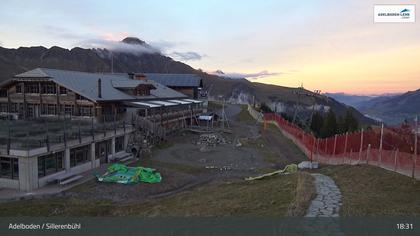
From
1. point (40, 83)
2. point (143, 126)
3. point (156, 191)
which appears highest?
point (40, 83)

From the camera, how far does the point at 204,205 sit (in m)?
16.8

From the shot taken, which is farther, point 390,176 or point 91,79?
point 91,79

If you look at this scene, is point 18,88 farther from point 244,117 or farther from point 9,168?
point 244,117

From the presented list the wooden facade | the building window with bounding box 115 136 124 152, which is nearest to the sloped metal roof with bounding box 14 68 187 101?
the wooden facade

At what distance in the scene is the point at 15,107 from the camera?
45.0 m

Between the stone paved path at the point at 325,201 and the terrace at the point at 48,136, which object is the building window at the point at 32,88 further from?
the stone paved path at the point at 325,201

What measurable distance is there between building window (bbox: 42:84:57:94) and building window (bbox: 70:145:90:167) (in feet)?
45.2

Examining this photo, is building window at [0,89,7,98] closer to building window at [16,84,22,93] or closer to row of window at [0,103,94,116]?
row of window at [0,103,94,116]

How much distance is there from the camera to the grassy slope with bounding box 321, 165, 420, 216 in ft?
39.5

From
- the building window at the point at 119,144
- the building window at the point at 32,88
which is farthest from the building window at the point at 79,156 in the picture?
the building window at the point at 32,88

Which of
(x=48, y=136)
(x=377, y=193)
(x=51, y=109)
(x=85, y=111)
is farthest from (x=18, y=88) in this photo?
(x=377, y=193)

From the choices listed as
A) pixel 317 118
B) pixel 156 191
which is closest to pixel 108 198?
pixel 156 191

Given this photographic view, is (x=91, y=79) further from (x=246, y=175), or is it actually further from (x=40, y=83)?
(x=246, y=175)

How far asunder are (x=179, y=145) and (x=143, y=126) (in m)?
5.68
